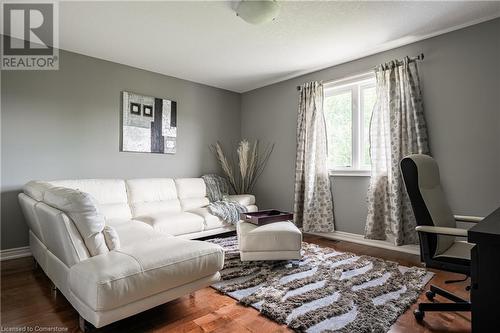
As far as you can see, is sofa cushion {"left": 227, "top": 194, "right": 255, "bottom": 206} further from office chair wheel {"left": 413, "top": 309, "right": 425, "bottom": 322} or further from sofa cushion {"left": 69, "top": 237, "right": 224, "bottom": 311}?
office chair wheel {"left": 413, "top": 309, "right": 425, "bottom": 322}

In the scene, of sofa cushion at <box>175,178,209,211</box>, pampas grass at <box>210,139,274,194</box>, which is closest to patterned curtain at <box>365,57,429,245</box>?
pampas grass at <box>210,139,274,194</box>

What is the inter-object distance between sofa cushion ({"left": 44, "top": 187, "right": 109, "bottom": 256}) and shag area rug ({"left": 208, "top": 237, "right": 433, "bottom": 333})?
0.97m

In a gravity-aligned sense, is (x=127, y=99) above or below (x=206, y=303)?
above

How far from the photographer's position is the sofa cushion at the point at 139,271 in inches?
55.9

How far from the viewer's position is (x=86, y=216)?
166 cm

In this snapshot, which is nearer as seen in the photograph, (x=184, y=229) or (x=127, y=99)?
(x=184, y=229)

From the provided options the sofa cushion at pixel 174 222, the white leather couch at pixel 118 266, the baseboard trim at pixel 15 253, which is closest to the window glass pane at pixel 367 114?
the sofa cushion at pixel 174 222

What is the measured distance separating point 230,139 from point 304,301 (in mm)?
3527

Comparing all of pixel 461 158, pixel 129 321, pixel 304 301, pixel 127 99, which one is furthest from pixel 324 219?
pixel 127 99

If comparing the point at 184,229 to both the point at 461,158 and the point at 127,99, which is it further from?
the point at 461,158

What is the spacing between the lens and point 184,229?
3.28m

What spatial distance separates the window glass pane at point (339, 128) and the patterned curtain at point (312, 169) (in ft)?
0.39

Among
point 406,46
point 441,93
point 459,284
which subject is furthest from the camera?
point 406,46

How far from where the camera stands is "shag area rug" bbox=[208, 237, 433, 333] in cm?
171
